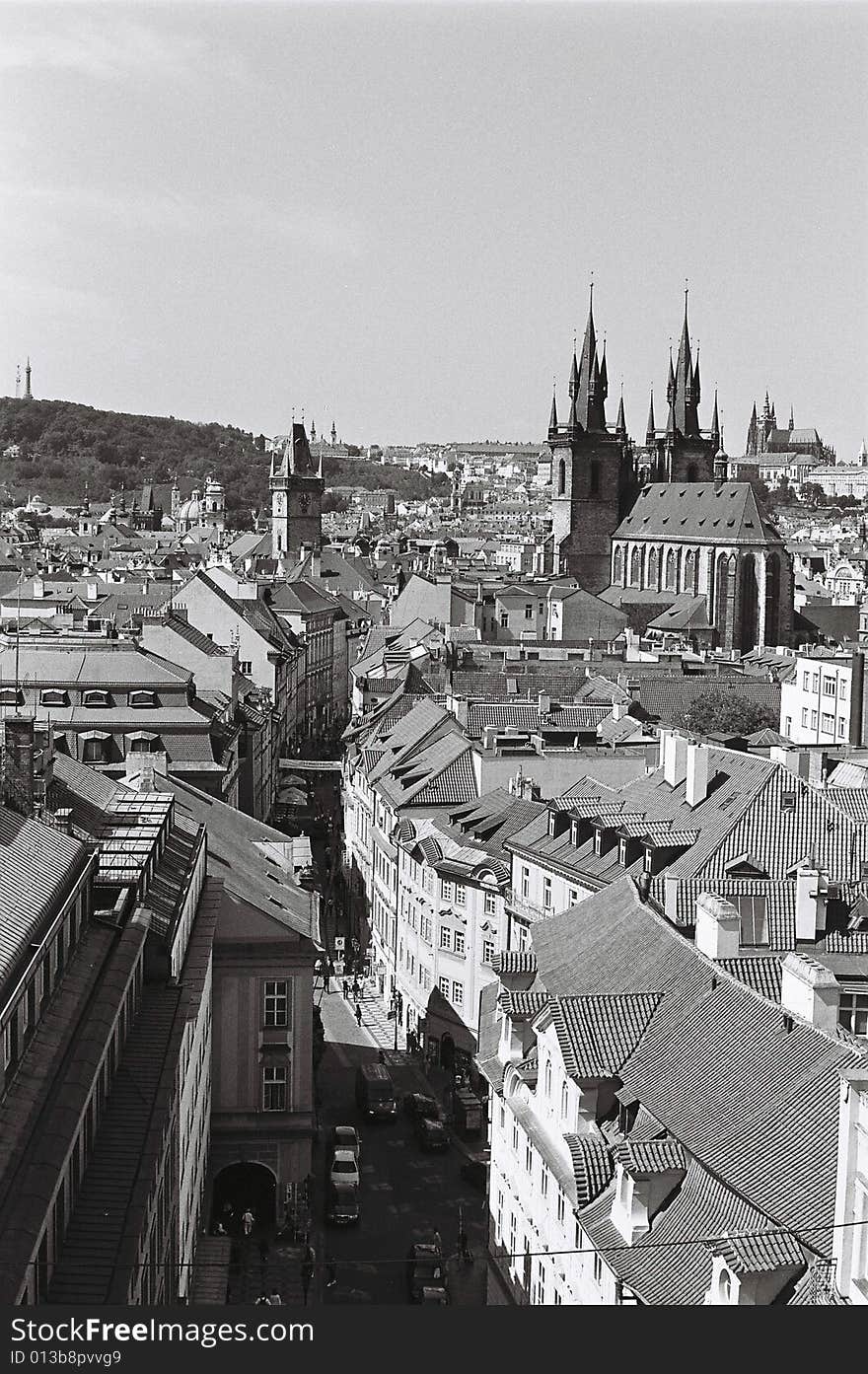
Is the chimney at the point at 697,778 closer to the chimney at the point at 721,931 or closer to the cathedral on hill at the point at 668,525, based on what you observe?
the chimney at the point at 721,931

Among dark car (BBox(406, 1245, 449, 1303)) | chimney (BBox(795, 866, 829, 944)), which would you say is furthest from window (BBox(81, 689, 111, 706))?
chimney (BBox(795, 866, 829, 944))

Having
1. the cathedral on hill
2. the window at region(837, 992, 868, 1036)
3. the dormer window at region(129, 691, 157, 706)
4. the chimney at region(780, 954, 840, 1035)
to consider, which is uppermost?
the cathedral on hill

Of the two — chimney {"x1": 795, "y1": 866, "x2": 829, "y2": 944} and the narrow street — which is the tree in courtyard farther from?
chimney {"x1": 795, "y1": 866, "x2": 829, "y2": 944}

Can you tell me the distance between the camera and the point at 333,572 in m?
171

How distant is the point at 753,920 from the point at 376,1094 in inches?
556

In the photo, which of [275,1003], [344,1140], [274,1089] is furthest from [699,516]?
[274,1089]

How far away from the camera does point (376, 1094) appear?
4784 centimetres

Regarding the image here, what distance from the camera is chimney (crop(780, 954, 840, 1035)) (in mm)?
27844

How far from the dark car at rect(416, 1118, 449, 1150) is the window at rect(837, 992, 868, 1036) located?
1798 centimetres

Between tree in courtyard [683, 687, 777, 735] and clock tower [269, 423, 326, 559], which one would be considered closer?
tree in courtyard [683, 687, 777, 735]

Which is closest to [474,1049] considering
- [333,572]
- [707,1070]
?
[707,1070]

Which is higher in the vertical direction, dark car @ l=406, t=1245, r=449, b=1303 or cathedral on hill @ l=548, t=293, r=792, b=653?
cathedral on hill @ l=548, t=293, r=792, b=653

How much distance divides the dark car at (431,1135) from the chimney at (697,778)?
1088cm

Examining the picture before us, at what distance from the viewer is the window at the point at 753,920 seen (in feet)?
123
